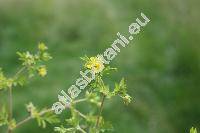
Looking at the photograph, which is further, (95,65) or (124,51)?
(124,51)

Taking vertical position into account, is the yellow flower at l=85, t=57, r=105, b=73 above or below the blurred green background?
below

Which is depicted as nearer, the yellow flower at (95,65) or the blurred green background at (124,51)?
the yellow flower at (95,65)

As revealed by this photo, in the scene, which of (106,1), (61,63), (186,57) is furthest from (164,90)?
(106,1)

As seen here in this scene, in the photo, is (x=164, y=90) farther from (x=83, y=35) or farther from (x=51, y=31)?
(x=51, y=31)

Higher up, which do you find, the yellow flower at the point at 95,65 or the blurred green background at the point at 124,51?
the blurred green background at the point at 124,51

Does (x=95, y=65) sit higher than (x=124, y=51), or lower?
lower
